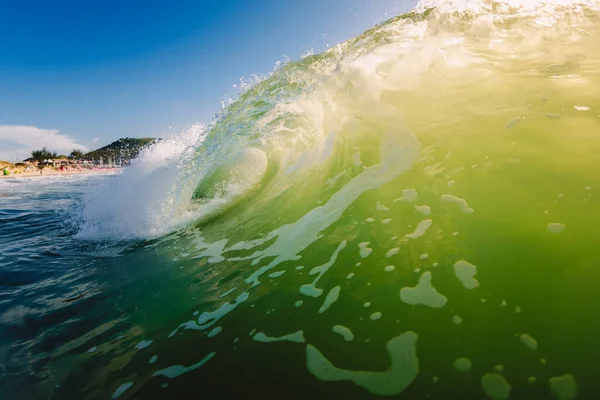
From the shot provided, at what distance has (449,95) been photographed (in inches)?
172

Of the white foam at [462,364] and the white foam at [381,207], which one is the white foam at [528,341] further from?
the white foam at [381,207]

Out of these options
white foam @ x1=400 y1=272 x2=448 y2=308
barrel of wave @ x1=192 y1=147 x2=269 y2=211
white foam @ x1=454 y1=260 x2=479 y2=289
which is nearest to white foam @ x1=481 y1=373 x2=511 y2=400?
white foam @ x1=400 y1=272 x2=448 y2=308

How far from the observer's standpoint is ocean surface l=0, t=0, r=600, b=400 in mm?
1748

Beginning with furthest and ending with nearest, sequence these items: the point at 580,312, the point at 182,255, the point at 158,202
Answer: the point at 158,202 < the point at 182,255 < the point at 580,312

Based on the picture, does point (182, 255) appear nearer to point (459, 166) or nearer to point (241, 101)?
point (459, 166)

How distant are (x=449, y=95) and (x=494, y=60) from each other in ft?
3.38

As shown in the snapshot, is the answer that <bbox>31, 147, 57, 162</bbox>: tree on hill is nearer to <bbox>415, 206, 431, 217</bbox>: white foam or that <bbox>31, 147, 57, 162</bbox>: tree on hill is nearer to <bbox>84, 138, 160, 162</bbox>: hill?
<bbox>84, 138, 160, 162</bbox>: hill

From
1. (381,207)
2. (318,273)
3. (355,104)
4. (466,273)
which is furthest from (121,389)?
(355,104)

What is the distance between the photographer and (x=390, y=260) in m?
2.54

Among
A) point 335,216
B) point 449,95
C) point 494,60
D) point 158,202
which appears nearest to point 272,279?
point 335,216

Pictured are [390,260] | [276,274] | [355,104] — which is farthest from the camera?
[355,104]

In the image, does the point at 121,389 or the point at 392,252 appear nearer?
the point at 121,389

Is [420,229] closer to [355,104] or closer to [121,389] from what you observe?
[121,389]

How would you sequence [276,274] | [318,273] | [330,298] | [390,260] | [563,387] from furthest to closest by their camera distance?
[276,274]
[318,273]
[390,260]
[330,298]
[563,387]
